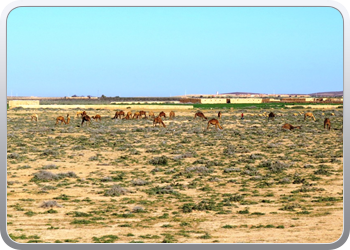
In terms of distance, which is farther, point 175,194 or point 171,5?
point 175,194

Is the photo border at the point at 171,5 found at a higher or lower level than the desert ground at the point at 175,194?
higher

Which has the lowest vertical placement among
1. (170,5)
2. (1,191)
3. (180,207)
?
(180,207)

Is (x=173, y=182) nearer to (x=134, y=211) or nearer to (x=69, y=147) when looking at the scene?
(x=134, y=211)

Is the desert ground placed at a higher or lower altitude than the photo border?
lower

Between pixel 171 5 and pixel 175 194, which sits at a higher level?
pixel 171 5

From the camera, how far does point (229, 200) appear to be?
1669 centimetres

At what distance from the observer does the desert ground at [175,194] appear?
39.4 feet

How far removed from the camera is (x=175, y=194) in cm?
1792

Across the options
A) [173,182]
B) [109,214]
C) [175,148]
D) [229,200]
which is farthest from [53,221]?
[175,148]

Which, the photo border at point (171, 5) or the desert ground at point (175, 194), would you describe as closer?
the photo border at point (171, 5)

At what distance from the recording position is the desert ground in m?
12.0

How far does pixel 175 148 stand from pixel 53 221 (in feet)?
70.2

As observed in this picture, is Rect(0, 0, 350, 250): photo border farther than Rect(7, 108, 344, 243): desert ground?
No

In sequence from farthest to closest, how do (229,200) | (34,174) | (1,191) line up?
(34,174) → (229,200) → (1,191)
